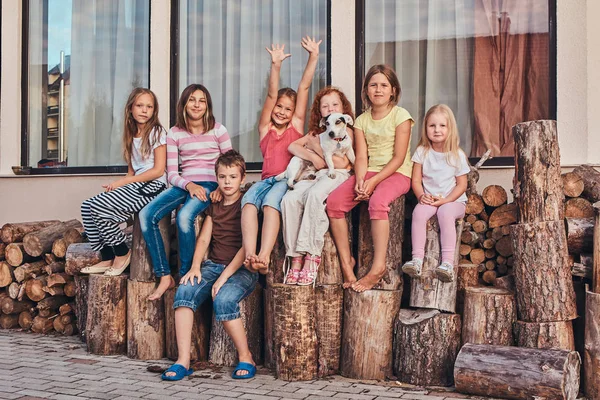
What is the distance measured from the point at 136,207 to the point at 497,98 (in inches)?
133

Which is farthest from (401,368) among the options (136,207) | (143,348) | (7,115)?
(7,115)

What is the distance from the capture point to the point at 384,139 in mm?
5406

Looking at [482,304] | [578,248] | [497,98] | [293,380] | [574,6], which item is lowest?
[293,380]

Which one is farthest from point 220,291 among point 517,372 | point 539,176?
point 539,176

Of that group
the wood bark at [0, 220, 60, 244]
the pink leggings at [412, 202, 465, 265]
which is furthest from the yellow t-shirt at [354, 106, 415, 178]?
the wood bark at [0, 220, 60, 244]

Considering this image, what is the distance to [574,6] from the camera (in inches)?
245

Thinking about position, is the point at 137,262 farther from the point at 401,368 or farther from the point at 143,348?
the point at 401,368

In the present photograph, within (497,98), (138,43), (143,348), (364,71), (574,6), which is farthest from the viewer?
(138,43)

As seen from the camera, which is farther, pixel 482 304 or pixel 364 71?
pixel 364 71

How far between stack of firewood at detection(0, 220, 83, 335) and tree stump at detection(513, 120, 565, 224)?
4.07 metres

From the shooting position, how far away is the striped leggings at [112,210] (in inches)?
230

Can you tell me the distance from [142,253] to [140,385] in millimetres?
1229

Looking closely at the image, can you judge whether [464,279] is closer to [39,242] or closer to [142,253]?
[142,253]

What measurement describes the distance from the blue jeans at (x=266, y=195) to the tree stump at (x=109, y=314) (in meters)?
1.31
